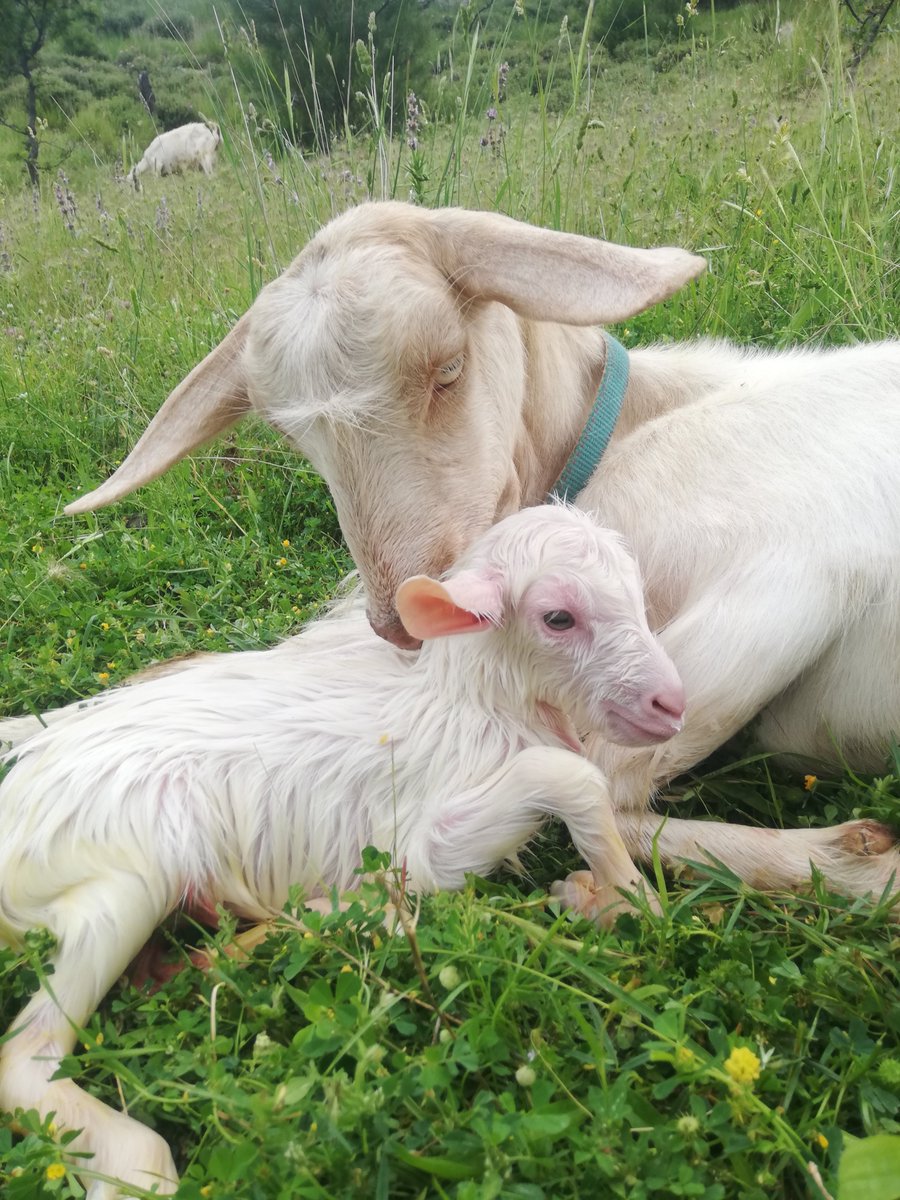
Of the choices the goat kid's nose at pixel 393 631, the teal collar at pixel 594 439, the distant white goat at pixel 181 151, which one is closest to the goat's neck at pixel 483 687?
the goat kid's nose at pixel 393 631

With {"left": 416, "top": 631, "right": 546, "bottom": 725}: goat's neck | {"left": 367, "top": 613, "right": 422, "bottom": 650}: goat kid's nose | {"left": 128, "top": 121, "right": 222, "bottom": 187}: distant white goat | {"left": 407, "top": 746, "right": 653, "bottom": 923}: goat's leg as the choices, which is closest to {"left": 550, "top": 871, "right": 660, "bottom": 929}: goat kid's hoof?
{"left": 407, "top": 746, "right": 653, "bottom": 923}: goat's leg

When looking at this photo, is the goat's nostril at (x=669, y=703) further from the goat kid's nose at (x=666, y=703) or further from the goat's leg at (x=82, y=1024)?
the goat's leg at (x=82, y=1024)

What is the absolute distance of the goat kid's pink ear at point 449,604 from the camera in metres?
2.03

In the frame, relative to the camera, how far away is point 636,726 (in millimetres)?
2131

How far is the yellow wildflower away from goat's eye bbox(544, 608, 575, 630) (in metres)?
1.10

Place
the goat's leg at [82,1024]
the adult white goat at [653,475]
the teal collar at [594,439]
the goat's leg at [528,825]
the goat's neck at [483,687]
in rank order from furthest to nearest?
the teal collar at [594,439], the goat's neck at [483,687], the adult white goat at [653,475], the goat's leg at [528,825], the goat's leg at [82,1024]

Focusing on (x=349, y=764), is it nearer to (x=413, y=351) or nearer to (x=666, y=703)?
(x=666, y=703)

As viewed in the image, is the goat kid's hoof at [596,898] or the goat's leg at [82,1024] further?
the goat kid's hoof at [596,898]

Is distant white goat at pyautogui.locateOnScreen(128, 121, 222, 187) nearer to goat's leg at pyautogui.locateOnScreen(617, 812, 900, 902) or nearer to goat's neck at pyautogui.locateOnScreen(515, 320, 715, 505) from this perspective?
goat's neck at pyautogui.locateOnScreen(515, 320, 715, 505)

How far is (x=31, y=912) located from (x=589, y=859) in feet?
3.85

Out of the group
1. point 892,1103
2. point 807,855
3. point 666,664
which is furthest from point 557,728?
point 892,1103

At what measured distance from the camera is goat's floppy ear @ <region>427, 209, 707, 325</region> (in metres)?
2.23

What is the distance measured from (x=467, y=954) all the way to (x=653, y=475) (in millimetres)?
1461

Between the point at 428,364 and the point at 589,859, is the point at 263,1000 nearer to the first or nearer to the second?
the point at 589,859
